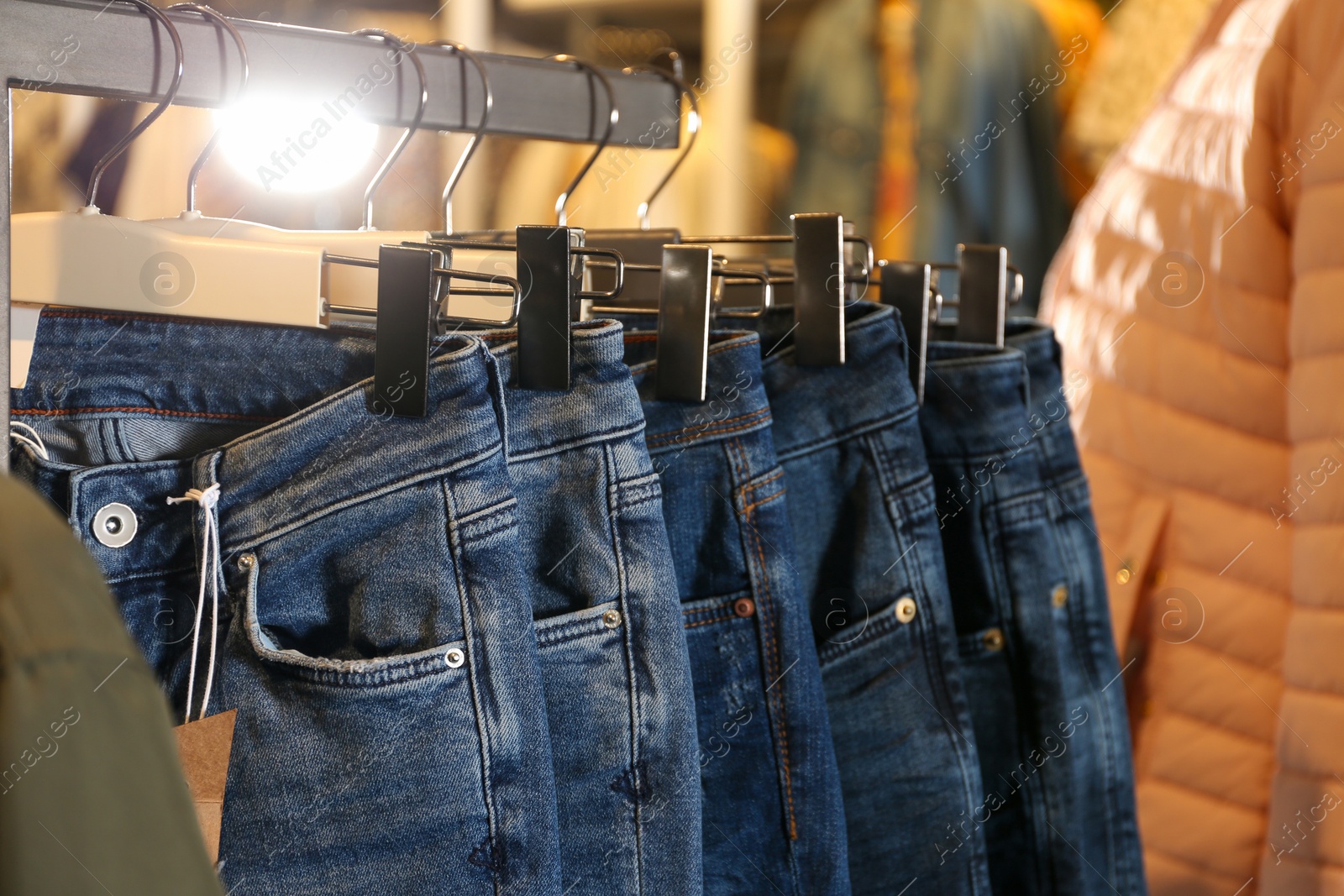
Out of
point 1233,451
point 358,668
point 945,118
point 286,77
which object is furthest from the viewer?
point 945,118

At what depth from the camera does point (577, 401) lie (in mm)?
521

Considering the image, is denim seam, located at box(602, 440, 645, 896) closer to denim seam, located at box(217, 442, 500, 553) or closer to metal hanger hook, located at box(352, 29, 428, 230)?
denim seam, located at box(217, 442, 500, 553)

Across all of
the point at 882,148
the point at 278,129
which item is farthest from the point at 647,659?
the point at 882,148

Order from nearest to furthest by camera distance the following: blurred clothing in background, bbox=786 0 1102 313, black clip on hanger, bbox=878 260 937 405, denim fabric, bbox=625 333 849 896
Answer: denim fabric, bbox=625 333 849 896 < black clip on hanger, bbox=878 260 937 405 < blurred clothing in background, bbox=786 0 1102 313

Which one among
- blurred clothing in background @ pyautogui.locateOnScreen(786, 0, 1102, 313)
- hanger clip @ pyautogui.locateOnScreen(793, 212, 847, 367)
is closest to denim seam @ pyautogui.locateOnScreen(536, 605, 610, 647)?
hanger clip @ pyautogui.locateOnScreen(793, 212, 847, 367)

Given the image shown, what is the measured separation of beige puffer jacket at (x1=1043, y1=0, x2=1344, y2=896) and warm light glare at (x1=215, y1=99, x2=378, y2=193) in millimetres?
646

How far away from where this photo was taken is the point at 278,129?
1.05 metres

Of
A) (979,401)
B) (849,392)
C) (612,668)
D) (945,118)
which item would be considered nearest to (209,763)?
(612,668)

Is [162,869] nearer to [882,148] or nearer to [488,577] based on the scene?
[488,577]

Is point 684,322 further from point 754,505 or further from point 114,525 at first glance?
point 114,525

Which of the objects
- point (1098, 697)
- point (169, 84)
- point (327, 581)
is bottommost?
point (1098, 697)

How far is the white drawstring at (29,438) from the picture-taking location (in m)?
0.50

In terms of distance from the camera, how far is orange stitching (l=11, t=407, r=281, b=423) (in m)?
0.51

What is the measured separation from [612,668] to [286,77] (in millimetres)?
344
